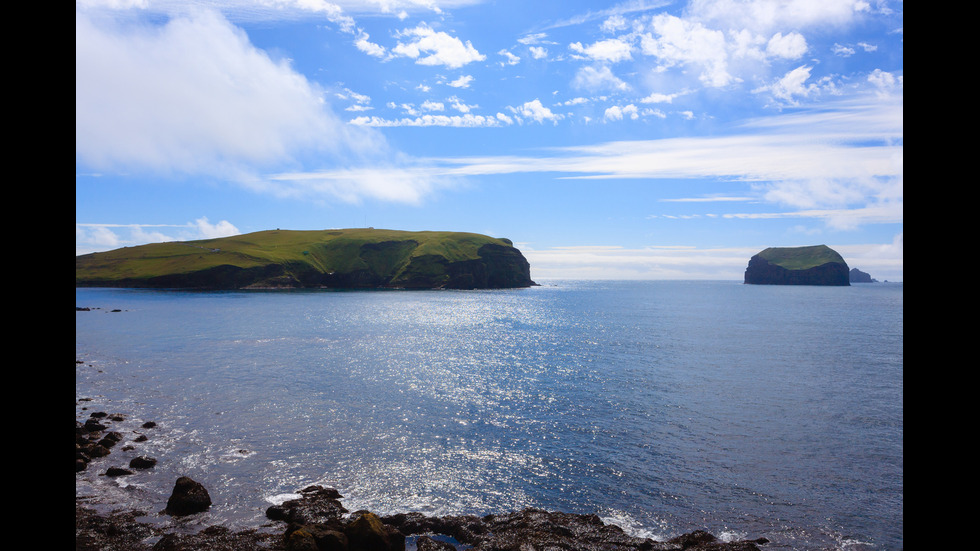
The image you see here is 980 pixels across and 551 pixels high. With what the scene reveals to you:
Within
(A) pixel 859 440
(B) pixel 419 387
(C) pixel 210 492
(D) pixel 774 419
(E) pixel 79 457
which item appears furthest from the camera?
(B) pixel 419 387

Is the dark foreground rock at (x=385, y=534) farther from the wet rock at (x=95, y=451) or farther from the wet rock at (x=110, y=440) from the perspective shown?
the wet rock at (x=110, y=440)

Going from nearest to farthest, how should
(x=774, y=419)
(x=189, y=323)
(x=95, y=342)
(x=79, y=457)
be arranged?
(x=79, y=457) < (x=774, y=419) < (x=95, y=342) < (x=189, y=323)

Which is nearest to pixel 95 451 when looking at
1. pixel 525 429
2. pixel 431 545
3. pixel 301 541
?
pixel 301 541

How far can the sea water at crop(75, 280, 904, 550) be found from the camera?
25406mm

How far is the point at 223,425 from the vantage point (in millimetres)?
37281

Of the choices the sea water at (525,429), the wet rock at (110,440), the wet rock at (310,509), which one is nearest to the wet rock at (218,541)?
the sea water at (525,429)

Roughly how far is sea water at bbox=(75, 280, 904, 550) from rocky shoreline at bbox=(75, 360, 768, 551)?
3.60ft

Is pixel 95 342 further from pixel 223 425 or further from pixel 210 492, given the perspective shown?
pixel 210 492

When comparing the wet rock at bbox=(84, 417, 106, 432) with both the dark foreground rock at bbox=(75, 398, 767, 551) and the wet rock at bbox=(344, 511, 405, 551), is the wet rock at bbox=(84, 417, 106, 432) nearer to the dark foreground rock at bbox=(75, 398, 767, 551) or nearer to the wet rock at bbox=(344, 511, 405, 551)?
the dark foreground rock at bbox=(75, 398, 767, 551)

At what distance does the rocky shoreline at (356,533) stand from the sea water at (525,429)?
110 centimetres

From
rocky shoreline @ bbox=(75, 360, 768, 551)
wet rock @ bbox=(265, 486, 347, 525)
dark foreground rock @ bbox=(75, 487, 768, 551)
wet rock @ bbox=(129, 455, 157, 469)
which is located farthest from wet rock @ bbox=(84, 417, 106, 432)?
wet rock @ bbox=(265, 486, 347, 525)

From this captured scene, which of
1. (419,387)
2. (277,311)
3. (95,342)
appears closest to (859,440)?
(419,387)

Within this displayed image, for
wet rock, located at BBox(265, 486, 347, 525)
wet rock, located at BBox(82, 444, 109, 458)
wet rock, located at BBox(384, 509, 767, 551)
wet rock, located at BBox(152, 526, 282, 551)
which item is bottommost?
wet rock, located at BBox(384, 509, 767, 551)
